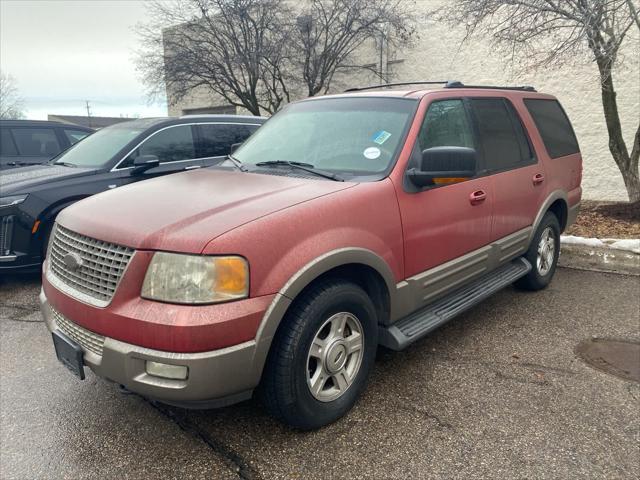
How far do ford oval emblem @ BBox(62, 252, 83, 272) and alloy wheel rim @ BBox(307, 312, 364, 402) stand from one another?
49.9 inches

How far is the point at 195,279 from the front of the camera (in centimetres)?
220

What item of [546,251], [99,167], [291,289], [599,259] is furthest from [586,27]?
[99,167]

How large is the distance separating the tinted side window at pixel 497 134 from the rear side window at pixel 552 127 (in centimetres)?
52

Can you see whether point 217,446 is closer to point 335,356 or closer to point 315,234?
point 335,356

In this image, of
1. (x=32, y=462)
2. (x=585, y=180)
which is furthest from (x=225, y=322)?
(x=585, y=180)

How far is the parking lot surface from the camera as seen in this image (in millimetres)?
2445

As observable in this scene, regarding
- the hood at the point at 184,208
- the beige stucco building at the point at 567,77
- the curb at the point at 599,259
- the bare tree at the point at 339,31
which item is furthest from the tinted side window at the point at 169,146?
the bare tree at the point at 339,31

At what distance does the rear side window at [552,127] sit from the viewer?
466 centimetres

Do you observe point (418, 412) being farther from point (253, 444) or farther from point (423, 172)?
point (423, 172)

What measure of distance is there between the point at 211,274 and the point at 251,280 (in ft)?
0.60

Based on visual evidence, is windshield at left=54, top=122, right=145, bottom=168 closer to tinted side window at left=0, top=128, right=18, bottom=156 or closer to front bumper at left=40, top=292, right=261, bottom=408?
tinted side window at left=0, top=128, right=18, bottom=156

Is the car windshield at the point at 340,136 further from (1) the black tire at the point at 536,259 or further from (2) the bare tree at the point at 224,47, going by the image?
(2) the bare tree at the point at 224,47

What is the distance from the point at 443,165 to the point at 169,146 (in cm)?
419

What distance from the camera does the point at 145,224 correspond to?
240 cm
